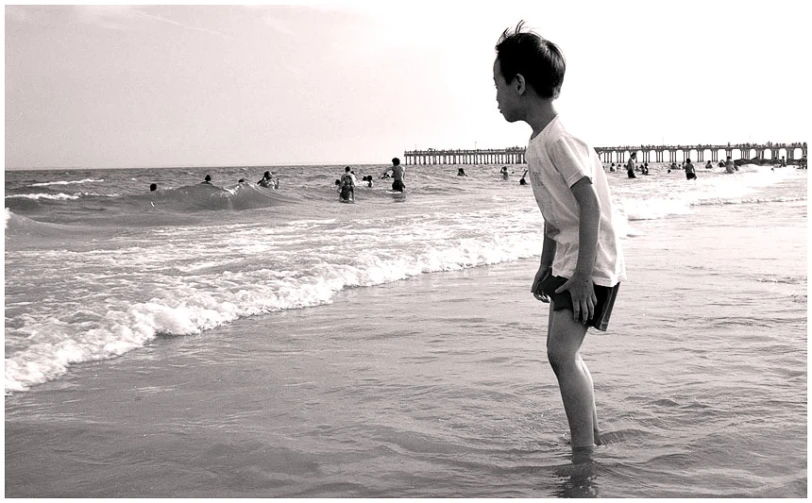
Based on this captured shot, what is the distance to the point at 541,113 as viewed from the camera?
3.05 m

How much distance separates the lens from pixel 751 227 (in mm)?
13305

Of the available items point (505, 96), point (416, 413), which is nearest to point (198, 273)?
point (416, 413)

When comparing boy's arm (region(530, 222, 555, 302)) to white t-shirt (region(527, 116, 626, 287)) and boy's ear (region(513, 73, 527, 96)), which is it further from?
boy's ear (region(513, 73, 527, 96))

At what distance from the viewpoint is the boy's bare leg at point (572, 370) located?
3.06 metres

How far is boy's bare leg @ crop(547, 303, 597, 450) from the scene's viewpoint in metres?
3.06

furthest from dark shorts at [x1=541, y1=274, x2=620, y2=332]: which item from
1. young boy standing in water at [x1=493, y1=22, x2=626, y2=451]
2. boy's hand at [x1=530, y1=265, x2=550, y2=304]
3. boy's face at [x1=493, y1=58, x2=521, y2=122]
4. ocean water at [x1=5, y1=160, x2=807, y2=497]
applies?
boy's face at [x1=493, y1=58, x2=521, y2=122]

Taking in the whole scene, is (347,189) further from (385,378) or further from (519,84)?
(519,84)

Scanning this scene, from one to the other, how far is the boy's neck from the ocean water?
1297 mm

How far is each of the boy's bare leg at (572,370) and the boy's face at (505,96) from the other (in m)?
0.78

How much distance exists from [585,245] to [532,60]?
711mm

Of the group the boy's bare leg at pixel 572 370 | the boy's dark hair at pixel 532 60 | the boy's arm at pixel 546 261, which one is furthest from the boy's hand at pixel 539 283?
the boy's dark hair at pixel 532 60

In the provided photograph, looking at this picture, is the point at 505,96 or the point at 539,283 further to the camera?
the point at 539,283

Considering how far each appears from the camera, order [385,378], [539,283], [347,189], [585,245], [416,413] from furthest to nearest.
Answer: [347,189] < [385,378] < [416,413] < [539,283] < [585,245]

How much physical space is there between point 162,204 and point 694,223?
1565 centimetres
